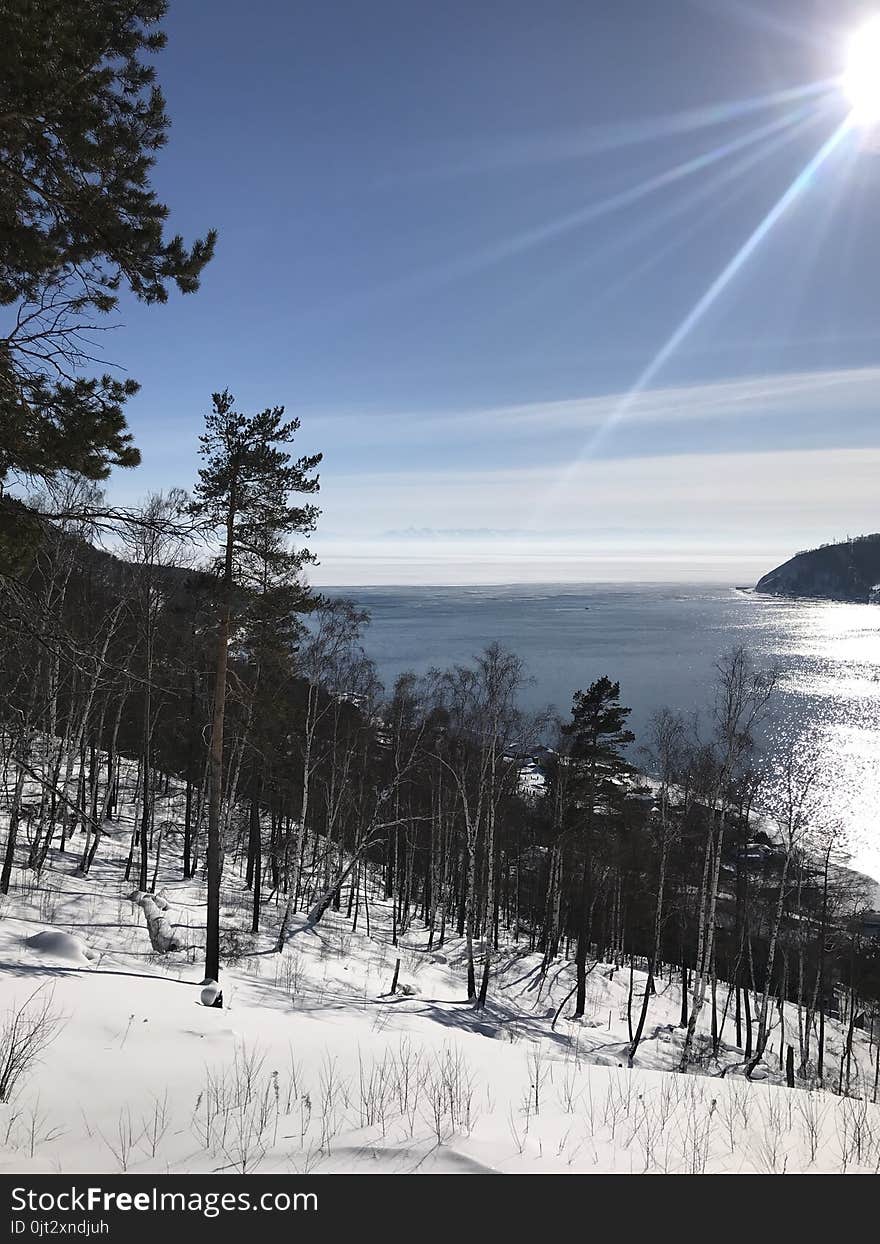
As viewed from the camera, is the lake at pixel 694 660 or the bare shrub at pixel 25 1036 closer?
the bare shrub at pixel 25 1036

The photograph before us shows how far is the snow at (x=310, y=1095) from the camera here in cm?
461

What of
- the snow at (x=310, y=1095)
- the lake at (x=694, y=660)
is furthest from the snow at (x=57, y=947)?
the lake at (x=694, y=660)

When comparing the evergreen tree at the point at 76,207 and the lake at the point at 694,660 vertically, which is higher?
the evergreen tree at the point at 76,207

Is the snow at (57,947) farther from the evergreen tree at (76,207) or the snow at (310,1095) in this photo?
the evergreen tree at (76,207)

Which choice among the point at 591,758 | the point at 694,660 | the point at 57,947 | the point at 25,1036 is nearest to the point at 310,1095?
the point at 25,1036

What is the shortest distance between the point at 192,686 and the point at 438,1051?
1868 cm

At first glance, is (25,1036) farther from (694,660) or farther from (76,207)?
(694,660)

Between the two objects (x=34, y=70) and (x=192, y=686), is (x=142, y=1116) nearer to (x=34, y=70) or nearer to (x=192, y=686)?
(x=34, y=70)

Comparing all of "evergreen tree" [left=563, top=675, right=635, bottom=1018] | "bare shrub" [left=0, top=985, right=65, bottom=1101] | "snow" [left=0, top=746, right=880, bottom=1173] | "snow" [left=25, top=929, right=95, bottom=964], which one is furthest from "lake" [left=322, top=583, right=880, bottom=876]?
"bare shrub" [left=0, top=985, right=65, bottom=1101]

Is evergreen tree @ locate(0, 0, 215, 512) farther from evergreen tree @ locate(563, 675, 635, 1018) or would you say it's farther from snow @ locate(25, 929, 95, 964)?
evergreen tree @ locate(563, 675, 635, 1018)

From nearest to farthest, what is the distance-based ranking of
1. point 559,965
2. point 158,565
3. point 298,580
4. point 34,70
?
1. point 34,70
2. point 298,580
3. point 158,565
4. point 559,965

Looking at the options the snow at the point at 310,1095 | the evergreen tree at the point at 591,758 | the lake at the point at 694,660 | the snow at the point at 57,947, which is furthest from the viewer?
→ the lake at the point at 694,660

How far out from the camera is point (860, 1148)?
17.1 feet
